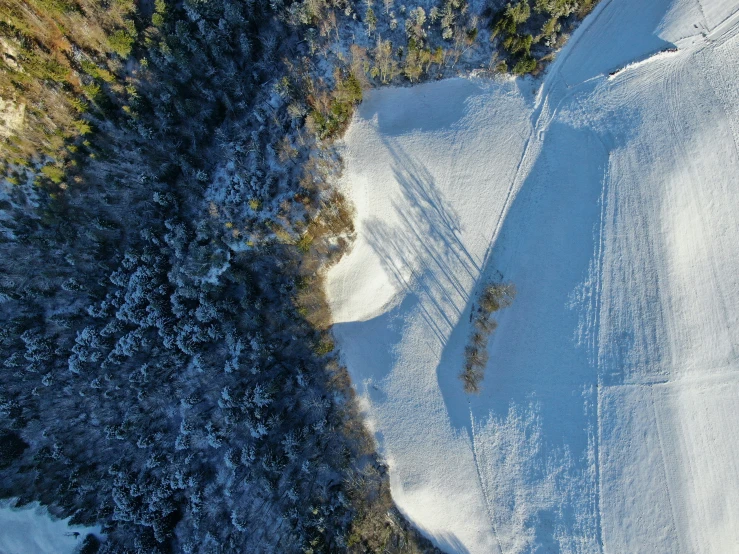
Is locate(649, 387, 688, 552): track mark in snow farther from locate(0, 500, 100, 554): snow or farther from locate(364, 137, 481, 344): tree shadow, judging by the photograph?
locate(0, 500, 100, 554): snow

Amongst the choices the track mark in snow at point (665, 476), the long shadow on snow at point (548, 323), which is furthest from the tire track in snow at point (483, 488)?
the track mark in snow at point (665, 476)

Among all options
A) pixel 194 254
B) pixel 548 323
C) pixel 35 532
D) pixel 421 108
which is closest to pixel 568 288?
pixel 548 323

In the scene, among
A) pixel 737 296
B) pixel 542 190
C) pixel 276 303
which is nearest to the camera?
pixel 737 296

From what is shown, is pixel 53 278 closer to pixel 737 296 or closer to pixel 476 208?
pixel 476 208

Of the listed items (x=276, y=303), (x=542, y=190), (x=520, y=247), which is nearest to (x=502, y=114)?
(x=542, y=190)

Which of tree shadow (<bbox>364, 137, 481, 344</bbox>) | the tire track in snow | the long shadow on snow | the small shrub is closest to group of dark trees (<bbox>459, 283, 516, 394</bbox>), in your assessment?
the long shadow on snow

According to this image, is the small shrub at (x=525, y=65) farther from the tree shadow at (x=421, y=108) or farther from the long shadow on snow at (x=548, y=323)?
the long shadow on snow at (x=548, y=323)
